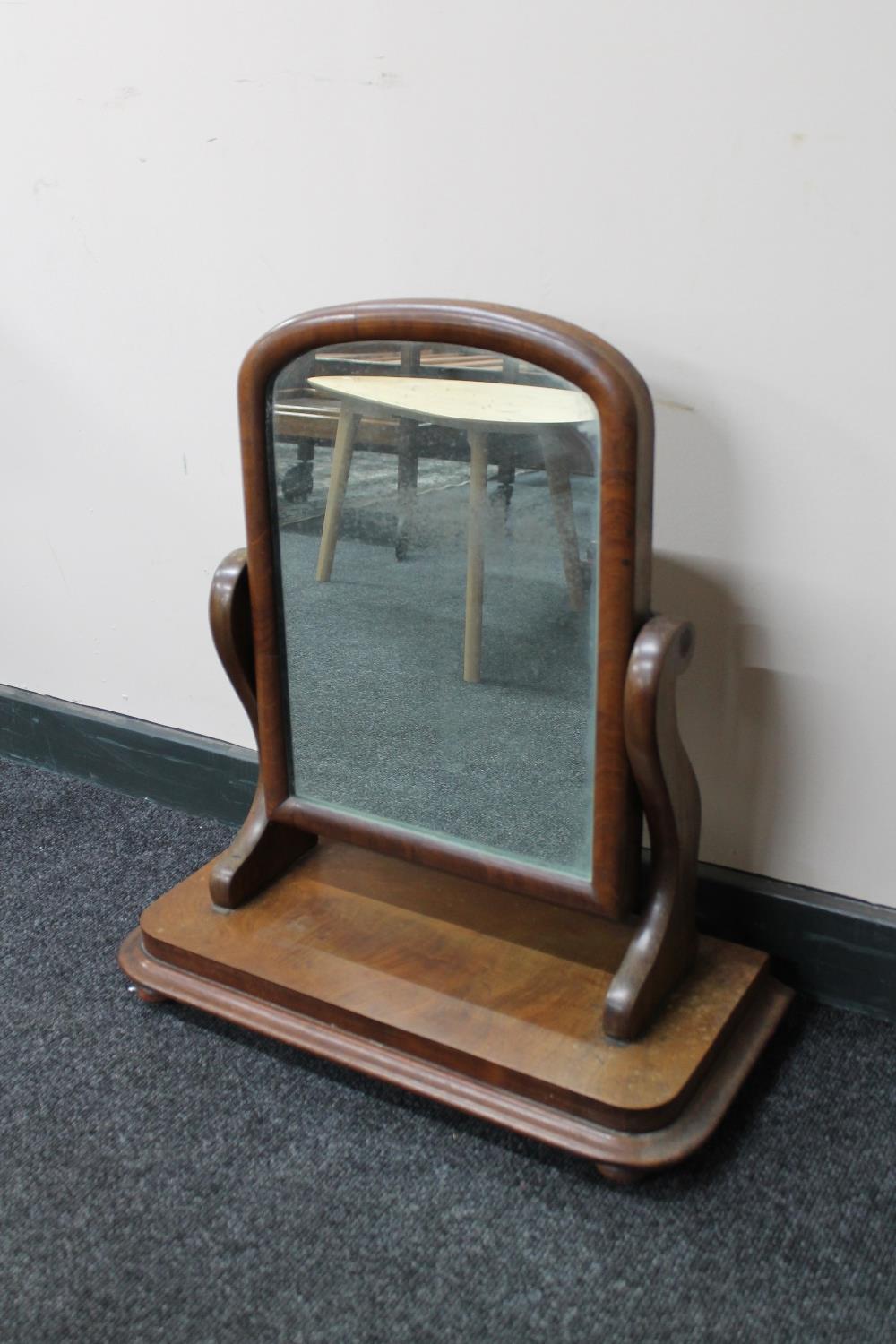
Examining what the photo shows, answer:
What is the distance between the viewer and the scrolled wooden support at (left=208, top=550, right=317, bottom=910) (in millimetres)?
1157

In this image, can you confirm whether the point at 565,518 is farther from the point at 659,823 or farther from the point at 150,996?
the point at 150,996

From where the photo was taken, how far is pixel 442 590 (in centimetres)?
109

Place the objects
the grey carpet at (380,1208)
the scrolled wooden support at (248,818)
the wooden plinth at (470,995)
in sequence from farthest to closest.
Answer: the scrolled wooden support at (248,818) < the wooden plinth at (470,995) < the grey carpet at (380,1208)

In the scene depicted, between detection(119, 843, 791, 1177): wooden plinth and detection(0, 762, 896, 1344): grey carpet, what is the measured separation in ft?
0.15

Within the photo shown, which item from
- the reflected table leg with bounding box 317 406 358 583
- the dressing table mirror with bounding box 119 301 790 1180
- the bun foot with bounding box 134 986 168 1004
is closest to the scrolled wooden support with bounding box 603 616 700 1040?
the dressing table mirror with bounding box 119 301 790 1180

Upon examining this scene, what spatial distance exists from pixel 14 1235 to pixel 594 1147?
0.46 meters

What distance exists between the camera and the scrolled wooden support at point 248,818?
1.16 m

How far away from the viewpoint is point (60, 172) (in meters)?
1.36


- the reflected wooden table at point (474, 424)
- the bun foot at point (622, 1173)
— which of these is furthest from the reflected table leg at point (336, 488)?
the bun foot at point (622, 1173)

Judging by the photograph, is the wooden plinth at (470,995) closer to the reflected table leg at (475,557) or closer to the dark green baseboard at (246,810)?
the dark green baseboard at (246,810)

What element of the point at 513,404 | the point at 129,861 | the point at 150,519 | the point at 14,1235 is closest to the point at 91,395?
the point at 150,519

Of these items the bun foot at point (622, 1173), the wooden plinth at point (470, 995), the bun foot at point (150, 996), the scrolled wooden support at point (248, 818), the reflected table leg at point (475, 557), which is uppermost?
the reflected table leg at point (475, 557)

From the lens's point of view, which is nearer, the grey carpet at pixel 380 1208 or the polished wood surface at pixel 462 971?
the grey carpet at pixel 380 1208

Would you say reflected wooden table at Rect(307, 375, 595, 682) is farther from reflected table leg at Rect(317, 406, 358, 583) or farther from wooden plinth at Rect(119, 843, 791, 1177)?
wooden plinth at Rect(119, 843, 791, 1177)
